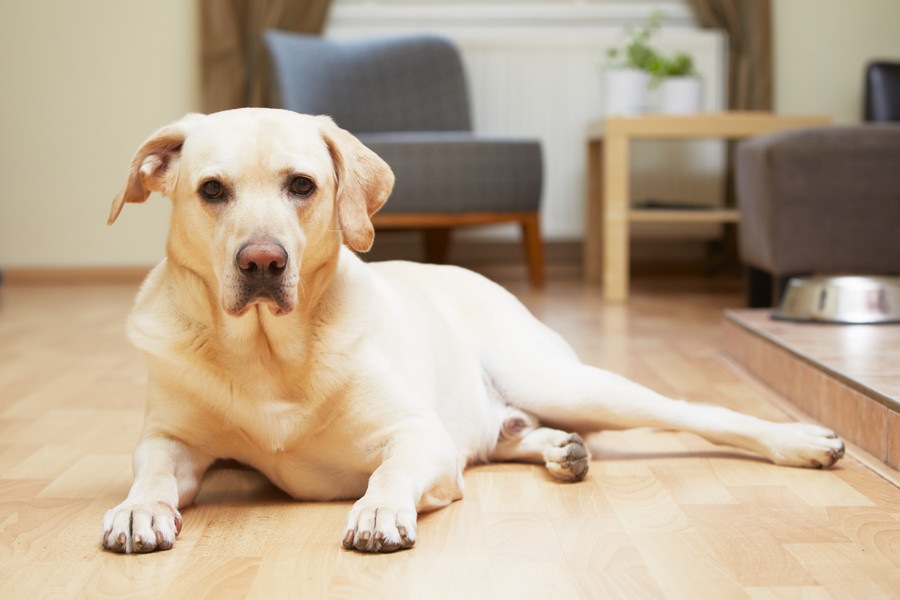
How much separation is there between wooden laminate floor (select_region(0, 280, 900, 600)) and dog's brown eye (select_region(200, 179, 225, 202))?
50 centimetres

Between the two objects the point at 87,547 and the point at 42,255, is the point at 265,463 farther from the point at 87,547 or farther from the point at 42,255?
the point at 42,255

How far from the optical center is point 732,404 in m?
2.63

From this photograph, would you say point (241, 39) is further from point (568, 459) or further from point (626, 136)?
point (568, 459)

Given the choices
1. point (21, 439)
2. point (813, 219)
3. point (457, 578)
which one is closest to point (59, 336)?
point (21, 439)

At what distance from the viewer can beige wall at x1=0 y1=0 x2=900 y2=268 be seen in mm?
5863

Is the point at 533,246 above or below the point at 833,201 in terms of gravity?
below

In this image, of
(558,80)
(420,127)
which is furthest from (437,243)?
(558,80)

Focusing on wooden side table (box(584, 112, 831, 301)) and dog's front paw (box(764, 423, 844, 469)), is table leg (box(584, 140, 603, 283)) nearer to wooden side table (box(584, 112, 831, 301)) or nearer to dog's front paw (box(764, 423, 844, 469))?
wooden side table (box(584, 112, 831, 301))

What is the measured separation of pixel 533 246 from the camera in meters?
5.40

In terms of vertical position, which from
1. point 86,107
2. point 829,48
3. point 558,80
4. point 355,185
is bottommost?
point 355,185

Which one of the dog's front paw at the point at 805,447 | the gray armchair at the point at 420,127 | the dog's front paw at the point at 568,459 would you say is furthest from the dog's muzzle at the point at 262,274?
the gray armchair at the point at 420,127

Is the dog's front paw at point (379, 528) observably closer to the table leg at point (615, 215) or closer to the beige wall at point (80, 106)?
the table leg at point (615, 215)

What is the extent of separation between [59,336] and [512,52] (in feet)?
10.2

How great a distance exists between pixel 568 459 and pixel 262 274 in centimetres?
66
